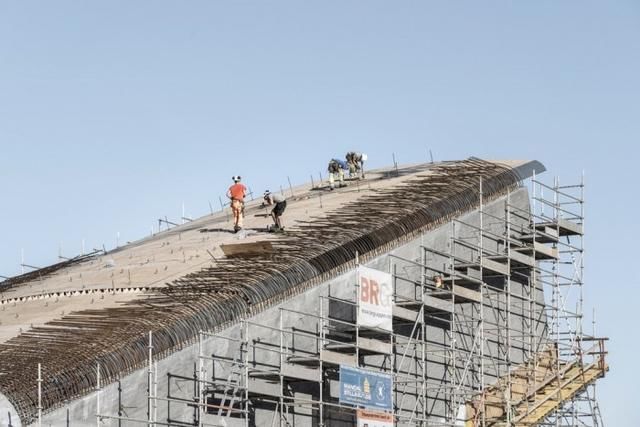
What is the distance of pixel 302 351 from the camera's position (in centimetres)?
5472

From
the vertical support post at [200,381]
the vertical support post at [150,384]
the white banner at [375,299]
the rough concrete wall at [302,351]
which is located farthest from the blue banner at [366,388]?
the vertical support post at [150,384]

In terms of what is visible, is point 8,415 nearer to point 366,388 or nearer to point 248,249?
point 366,388

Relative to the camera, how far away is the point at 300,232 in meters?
60.3

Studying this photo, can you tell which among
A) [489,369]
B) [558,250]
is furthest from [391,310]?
[558,250]

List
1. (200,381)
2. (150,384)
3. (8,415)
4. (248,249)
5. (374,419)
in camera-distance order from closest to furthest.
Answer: (8,415) < (150,384) < (200,381) < (374,419) < (248,249)

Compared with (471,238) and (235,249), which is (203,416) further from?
(471,238)

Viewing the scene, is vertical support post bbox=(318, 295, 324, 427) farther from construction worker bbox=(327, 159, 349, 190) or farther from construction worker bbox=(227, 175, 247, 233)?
construction worker bbox=(327, 159, 349, 190)

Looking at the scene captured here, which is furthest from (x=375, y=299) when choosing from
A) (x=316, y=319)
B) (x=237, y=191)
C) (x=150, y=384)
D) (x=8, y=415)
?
(x=8, y=415)

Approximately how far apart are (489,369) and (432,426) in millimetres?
5260

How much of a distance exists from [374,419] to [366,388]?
119cm

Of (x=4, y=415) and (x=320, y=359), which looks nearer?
(x=4, y=415)

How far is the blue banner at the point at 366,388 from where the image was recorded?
5353cm

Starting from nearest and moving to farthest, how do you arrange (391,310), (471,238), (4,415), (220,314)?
(4,415) < (220,314) < (391,310) < (471,238)

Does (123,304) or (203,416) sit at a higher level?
(123,304)
